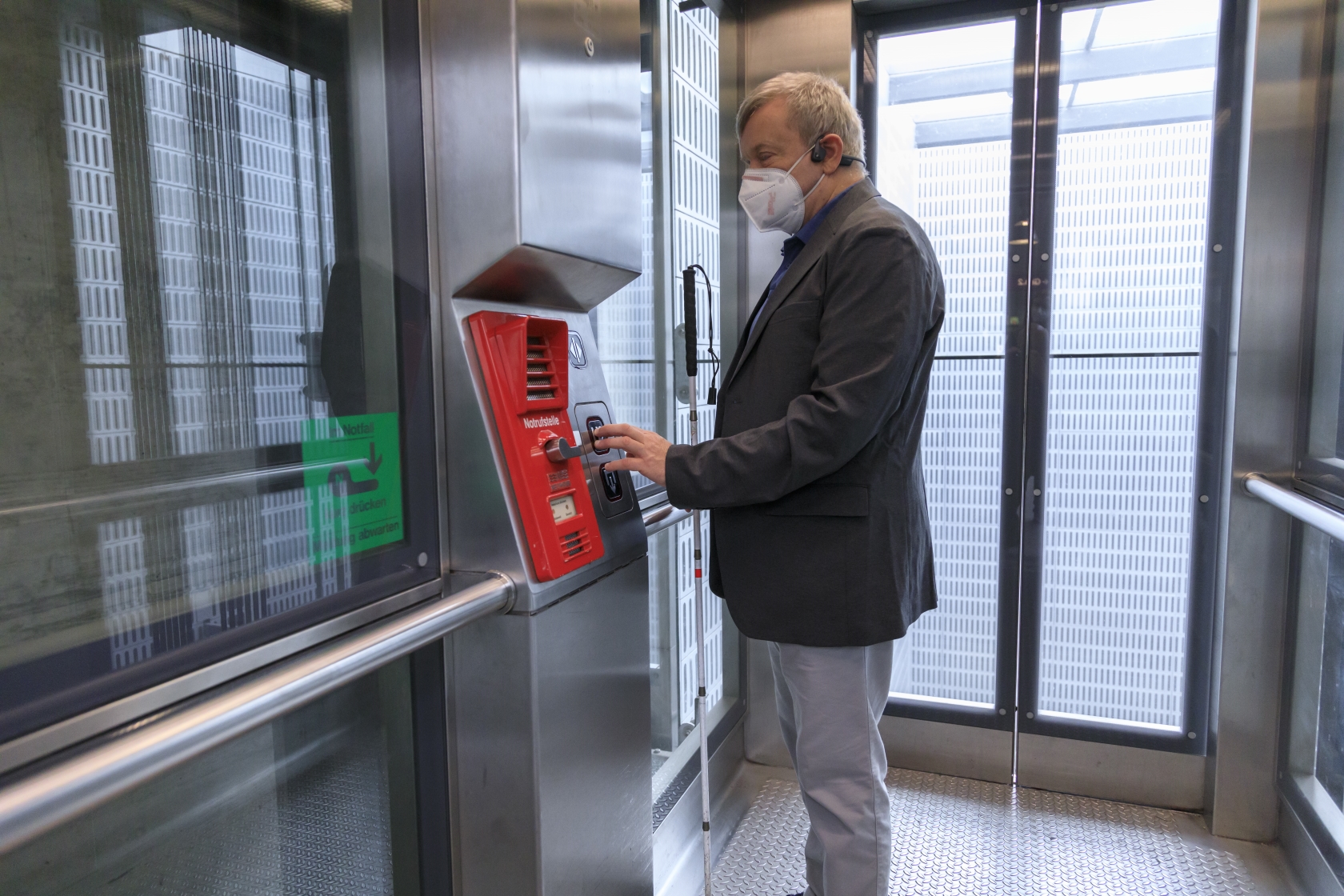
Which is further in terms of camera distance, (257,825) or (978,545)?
(978,545)

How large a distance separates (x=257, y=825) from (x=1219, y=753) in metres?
2.45

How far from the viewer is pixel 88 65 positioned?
802mm

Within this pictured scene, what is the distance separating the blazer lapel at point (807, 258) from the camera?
5.05ft

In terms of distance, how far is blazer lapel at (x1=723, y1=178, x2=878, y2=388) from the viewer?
1.54m

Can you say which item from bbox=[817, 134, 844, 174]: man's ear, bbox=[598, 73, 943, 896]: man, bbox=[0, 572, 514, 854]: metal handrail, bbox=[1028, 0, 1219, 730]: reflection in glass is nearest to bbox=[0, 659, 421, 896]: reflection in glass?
bbox=[0, 572, 514, 854]: metal handrail

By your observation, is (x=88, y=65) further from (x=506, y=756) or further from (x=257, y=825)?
(x=506, y=756)

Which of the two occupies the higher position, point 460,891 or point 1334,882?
point 460,891

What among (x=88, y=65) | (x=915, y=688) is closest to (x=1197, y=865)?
(x=915, y=688)

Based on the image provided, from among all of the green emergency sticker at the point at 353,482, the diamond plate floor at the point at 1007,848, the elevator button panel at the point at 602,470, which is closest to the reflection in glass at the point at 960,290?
the diamond plate floor at the point at 1007,848

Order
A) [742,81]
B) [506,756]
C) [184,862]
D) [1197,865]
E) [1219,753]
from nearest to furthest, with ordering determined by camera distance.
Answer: [184,862]
[506,756]
[1197,865]
[1219,753]
[742,81]

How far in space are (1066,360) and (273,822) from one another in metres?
2.38

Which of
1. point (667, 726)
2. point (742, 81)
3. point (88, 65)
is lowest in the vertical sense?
point (667, 726)

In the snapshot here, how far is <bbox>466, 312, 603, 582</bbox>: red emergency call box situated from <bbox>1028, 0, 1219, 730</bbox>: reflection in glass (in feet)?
5.98

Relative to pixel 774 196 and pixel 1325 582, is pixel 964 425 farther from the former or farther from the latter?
pixel 774 196
